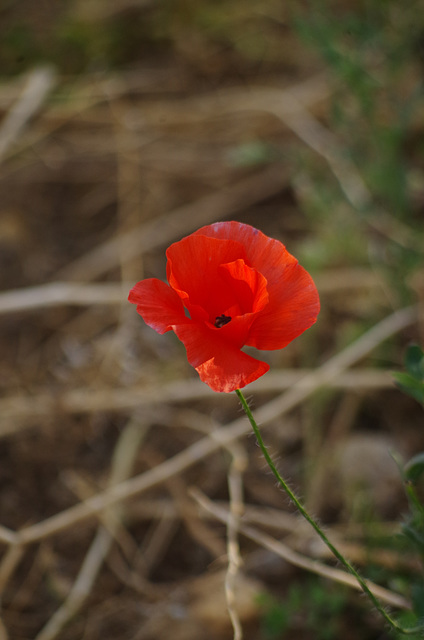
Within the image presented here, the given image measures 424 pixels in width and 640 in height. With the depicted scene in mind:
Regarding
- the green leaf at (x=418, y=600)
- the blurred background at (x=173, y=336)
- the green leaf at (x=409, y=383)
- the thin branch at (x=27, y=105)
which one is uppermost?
the green leaf at (x=409, y=383)

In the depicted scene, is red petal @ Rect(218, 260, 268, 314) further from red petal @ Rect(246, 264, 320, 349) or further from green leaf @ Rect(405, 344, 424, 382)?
green leaf @ Rect(405, 344, 424, 382)

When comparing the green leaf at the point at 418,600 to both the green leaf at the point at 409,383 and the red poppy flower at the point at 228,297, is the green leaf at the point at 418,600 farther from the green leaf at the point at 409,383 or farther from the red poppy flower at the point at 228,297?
the red poppy flower at the point at 228,297

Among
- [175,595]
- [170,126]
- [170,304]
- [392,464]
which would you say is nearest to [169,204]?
[170,126]

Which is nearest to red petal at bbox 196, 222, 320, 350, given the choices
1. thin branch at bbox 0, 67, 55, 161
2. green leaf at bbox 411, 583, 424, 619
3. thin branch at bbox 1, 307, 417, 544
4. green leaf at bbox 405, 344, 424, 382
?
green leaf at bbox 405, 344, 424, 382

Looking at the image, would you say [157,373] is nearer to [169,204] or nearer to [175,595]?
[175,595]

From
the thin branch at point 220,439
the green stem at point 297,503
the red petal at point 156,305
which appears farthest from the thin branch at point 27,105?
the green stem at point 297,503

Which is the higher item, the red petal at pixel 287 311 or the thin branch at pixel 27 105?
the red petal at pixel 287 311

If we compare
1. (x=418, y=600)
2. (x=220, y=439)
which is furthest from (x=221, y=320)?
(x=220, y=439)
